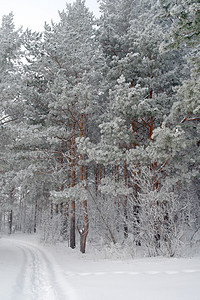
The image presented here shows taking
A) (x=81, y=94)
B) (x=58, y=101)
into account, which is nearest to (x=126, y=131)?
(x=81, y=94)

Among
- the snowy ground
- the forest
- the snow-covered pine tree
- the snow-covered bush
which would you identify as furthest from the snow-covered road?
the snow-covered pine tree

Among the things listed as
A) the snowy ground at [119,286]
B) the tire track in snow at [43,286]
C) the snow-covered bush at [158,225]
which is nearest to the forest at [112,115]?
the snow-covered bush at [158,225]

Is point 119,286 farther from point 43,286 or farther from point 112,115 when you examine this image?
point 112,115

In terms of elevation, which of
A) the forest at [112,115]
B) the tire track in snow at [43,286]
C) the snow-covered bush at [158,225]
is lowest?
the tire track in snow at [43,286]

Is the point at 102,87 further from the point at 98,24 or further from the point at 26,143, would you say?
the point at 26,143

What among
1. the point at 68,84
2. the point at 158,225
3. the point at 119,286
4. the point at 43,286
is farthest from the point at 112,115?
the point at 119,286

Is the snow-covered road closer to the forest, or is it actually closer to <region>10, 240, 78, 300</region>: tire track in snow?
<region>10, 240, 78, 300</region>: tire track in snow

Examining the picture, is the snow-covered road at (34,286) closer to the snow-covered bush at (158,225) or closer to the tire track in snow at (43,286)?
the tire track in snow at (43,286)

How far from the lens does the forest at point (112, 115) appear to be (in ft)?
30.1

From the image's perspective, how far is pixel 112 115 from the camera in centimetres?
1175

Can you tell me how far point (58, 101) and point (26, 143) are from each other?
9.49 feet

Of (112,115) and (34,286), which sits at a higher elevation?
(112,115)

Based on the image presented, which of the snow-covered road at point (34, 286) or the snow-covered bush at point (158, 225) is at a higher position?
the snow-covered bush at point (158, 225)

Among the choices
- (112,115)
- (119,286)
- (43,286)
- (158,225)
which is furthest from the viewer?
(112,115)
